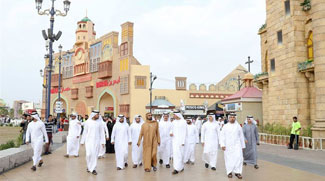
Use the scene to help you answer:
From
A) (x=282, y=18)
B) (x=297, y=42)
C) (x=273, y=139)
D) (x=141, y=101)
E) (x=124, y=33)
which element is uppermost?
(x=124, y=33)

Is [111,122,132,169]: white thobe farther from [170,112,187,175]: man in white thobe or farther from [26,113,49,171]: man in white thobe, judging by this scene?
[26,113,49,171]: man in white thobe

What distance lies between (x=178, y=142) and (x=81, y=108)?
127 ft

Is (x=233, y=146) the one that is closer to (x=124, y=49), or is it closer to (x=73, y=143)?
(x=73, y=143)

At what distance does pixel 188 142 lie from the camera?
34.0ft

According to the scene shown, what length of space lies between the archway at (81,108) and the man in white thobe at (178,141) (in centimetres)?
3694

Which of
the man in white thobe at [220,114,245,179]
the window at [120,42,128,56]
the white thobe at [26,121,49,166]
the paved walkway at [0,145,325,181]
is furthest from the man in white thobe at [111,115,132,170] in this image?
the window at [120,42,128,56]

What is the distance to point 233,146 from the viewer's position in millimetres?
8094

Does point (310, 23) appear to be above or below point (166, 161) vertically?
above

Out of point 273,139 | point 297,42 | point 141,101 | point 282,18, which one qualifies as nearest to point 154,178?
point 273,139

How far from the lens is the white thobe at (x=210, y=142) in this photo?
916 cm

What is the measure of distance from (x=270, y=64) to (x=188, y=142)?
39.4 ft

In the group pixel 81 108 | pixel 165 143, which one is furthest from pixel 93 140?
pixel 81 108

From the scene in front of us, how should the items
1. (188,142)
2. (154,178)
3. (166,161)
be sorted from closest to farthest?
(154,178)
(166,161)
(188,142)

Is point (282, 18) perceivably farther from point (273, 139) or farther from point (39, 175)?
point (39, 175)
